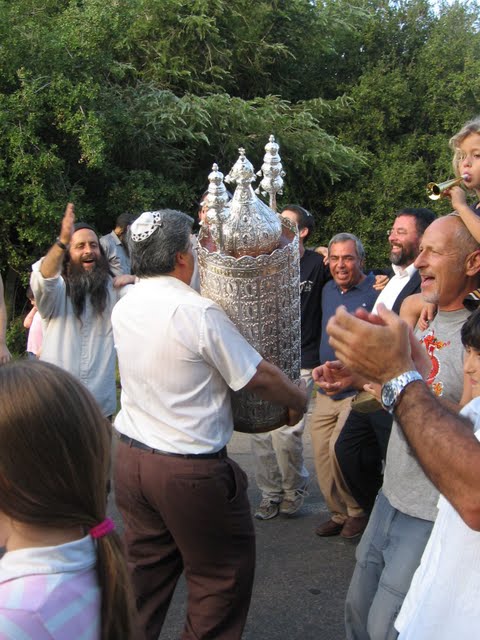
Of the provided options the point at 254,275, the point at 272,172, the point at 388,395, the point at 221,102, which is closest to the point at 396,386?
the point at 388,395

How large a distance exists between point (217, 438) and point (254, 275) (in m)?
0.66

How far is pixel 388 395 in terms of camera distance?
161 centimetres

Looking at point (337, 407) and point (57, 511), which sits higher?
point (57, 511)

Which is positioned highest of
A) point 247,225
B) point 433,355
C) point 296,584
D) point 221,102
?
point 221,102

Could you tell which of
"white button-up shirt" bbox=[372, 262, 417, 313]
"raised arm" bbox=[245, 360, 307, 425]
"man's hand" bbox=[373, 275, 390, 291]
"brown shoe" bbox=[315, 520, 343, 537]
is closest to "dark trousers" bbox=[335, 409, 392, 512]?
"brown shoe" bbox=[315, 520, 343, 537]

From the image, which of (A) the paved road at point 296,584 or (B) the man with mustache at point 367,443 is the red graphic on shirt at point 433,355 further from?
(A) the paved road at point 296,584

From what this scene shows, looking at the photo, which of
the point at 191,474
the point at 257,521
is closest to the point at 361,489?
the point at 257,521

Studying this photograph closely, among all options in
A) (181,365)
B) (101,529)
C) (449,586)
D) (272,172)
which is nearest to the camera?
(101,529)

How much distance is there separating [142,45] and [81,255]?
30.4ft

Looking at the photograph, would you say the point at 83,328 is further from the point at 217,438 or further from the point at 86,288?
the point at 217,438

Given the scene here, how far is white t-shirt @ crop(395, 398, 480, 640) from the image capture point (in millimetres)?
1637

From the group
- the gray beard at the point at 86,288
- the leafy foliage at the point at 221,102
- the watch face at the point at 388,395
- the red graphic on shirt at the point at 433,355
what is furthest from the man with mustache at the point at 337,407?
the leafy foliage at the point at 221,102

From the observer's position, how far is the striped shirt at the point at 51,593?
48.4 inches

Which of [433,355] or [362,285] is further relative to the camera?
[362,285]
